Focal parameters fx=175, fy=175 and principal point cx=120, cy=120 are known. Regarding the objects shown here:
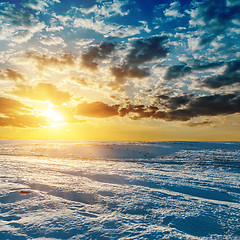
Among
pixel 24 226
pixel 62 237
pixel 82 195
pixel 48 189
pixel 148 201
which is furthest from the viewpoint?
pixel 48 189

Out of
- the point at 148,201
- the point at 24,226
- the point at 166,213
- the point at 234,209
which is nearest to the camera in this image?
the point at 24,226

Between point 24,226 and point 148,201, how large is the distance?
295cm

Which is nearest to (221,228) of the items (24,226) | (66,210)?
(66,210)

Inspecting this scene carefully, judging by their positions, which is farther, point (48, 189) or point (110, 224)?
point (48, 189)

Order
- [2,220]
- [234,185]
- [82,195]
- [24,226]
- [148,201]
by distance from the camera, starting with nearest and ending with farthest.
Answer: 1. [24,226]
2. [2,220]
3. [148,201]
4. [82,195]
5. [234,185]

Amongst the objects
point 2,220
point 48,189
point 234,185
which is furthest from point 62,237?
point 234,185

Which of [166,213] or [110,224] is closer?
[110,224]

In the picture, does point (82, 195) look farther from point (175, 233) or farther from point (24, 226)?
point (175, 233)

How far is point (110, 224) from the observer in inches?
133

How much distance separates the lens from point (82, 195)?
201 inches

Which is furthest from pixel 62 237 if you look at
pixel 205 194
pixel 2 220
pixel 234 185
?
pixel 234 185

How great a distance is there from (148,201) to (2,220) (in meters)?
3.34

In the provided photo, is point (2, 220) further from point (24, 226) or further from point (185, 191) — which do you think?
point (185, 191)

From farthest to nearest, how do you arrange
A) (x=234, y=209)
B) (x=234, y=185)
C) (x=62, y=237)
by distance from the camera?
1. (x=234, y=185)
2. (x=234, y=209)
3. (x=62, y=237)
